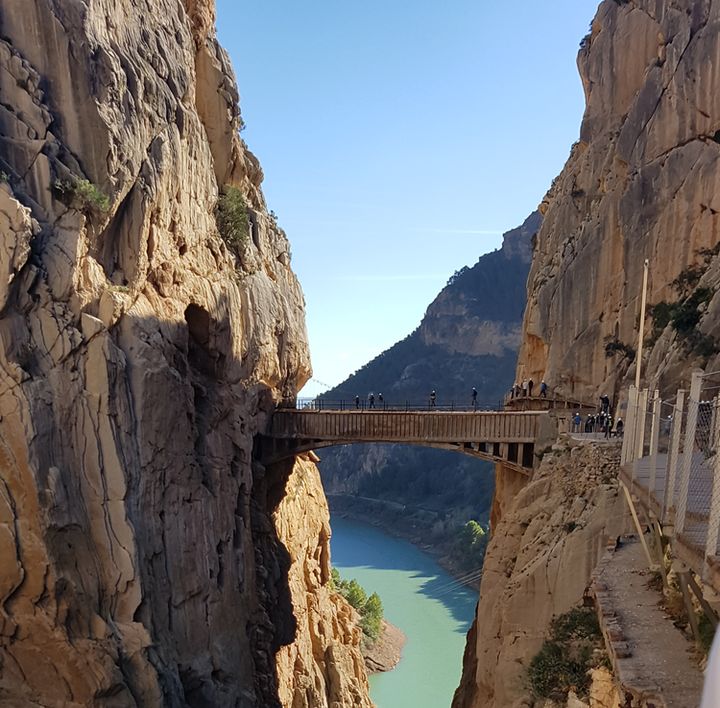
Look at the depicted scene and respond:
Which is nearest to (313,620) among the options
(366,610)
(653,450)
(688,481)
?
(366,610)

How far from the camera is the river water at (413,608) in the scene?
36.8m

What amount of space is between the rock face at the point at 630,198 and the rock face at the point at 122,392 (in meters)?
12.7

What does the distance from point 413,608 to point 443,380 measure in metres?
59.3

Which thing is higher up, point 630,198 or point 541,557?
point 630,198

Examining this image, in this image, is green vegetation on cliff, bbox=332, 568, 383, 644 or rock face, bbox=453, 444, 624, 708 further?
green vegetation on cliff, bbox=332, 568, 383, 644

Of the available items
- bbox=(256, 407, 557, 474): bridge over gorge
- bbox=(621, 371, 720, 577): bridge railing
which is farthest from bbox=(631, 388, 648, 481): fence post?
bbox=(256, 407, 557, 474): bridge over gorge

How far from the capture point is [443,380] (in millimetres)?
108625

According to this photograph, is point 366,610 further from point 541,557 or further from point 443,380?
point 443,380

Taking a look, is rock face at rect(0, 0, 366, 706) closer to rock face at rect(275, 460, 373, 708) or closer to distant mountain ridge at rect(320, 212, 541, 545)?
rock face at rect(275, 460, 373, 708)

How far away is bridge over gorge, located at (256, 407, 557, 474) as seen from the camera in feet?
64.9

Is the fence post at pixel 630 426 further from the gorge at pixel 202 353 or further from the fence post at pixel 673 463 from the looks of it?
the fence post at pixel 673 463

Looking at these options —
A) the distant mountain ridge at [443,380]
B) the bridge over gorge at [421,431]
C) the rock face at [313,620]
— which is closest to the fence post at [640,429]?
the bridge over gorge at [421,431]

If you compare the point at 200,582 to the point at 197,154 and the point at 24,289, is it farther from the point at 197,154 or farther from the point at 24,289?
the point at 197,154

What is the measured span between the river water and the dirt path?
31663 millimetres
